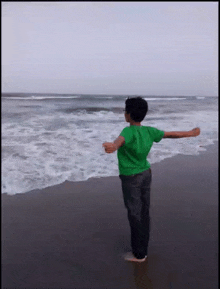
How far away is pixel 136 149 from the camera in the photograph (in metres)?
Answer: 2.35

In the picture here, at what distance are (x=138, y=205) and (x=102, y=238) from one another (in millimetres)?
788

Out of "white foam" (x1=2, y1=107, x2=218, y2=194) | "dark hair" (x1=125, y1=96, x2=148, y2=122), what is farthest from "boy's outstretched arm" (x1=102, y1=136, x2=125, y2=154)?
"white foam" (x1=2, y1=107, x2=218, y2=194)

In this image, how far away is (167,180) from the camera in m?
4.92

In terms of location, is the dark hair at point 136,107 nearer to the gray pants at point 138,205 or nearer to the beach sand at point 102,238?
the gray pants at point 138,205

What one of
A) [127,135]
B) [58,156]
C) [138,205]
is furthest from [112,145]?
[58,156]

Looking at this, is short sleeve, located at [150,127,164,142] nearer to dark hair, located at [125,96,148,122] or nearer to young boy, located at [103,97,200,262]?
young boy, located at [103,97,200,262]

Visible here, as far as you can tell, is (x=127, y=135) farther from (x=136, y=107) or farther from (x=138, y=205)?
(x=138, y=205)

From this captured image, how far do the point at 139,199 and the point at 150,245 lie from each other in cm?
72

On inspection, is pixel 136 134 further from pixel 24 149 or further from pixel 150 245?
pixel 24 149

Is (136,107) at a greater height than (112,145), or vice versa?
(136,107)

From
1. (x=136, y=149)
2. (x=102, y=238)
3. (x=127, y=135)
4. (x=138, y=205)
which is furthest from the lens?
(x=102, y=238)

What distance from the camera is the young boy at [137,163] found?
2348 millimetres

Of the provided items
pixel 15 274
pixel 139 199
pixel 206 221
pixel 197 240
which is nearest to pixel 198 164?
pixel 206 221

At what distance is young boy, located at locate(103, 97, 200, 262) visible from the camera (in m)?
2.35
